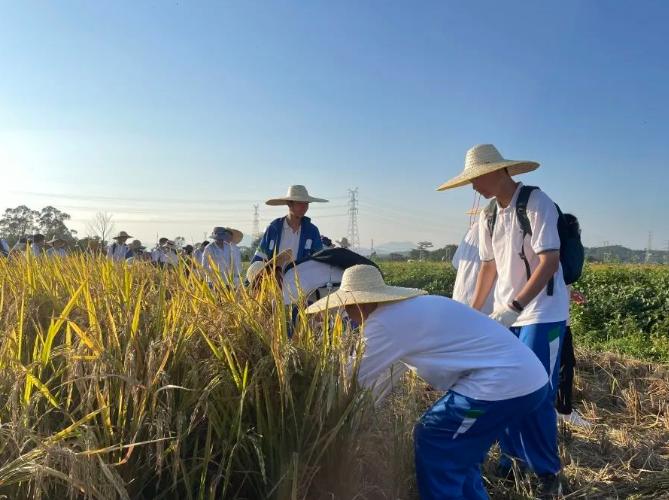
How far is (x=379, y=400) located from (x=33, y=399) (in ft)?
3.68

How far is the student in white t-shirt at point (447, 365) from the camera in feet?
6.72

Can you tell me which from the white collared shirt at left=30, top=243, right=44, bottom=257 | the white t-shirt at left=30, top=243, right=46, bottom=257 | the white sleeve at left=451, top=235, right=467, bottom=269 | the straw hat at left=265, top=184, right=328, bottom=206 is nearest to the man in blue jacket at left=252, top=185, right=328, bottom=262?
the straw hat at left=265, top=184, right=328, bottom=206

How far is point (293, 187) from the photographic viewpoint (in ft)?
14.8

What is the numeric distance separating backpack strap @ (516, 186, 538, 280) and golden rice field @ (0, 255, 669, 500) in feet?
4.01

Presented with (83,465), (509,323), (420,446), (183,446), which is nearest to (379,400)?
(420,446)

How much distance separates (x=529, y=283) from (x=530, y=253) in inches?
8.1

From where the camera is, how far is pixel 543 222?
9.28 feet

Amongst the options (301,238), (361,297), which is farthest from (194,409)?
(301,238)

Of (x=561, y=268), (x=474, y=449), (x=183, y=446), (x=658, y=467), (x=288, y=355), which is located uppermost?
(x=561, y=268)

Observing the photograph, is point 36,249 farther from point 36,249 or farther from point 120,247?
point 120,247

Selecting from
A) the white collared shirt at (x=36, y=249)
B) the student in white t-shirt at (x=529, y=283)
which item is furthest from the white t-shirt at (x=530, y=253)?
the white collared shirt at (x=36, y=249)

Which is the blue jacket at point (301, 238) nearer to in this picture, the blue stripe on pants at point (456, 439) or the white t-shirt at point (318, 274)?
the white t-shirt at point (318, 274)

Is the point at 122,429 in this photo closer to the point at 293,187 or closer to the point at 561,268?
the point at 561,268

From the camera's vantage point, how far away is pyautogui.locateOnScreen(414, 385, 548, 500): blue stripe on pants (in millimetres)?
2084
